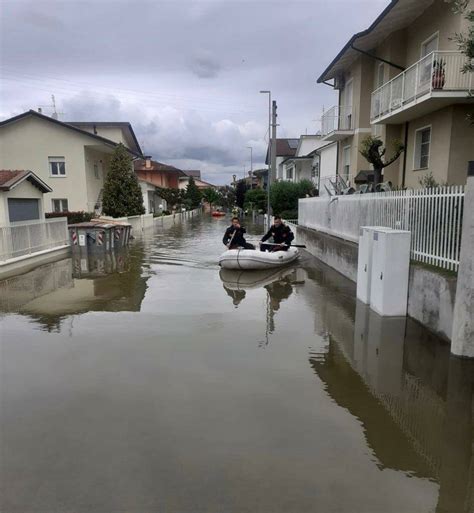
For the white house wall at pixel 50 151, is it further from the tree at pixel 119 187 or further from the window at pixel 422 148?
the window at pixel 422 148

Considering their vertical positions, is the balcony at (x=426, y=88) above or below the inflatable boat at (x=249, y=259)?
above

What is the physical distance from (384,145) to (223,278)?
393 inches

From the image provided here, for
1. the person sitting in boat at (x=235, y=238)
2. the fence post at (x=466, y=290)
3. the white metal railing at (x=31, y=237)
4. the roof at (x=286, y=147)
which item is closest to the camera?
the fence post at (x=466, y=290)

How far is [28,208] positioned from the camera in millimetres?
16109

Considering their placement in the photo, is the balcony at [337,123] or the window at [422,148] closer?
the window at [422,148]

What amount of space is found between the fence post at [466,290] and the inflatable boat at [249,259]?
23.2 ft

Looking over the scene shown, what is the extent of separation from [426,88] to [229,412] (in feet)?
41.8

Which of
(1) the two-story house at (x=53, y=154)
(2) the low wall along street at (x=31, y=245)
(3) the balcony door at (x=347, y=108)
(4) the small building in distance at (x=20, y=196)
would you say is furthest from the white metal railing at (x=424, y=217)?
(1) the two-story house at (x=53, y=154)

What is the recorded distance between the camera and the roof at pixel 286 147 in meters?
54.0

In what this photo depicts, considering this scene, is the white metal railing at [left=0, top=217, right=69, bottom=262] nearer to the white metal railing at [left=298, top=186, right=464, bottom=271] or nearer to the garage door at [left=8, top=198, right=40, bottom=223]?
the garage door at [left=8, top=198, right=40, bottom=223]

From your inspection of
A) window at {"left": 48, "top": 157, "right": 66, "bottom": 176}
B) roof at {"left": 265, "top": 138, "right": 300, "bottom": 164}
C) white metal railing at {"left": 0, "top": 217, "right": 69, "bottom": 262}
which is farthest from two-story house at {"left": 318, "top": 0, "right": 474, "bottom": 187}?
roof at {"left": 265, "top": 138, "right": 300, "bottom": 164}

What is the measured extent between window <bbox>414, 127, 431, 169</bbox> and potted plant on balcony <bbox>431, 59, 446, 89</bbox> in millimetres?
2724

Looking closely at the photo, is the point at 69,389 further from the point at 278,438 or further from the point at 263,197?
the point at 263,197

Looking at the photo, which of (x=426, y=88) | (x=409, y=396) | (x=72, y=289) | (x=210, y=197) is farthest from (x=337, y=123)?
(x=210, y=197)
